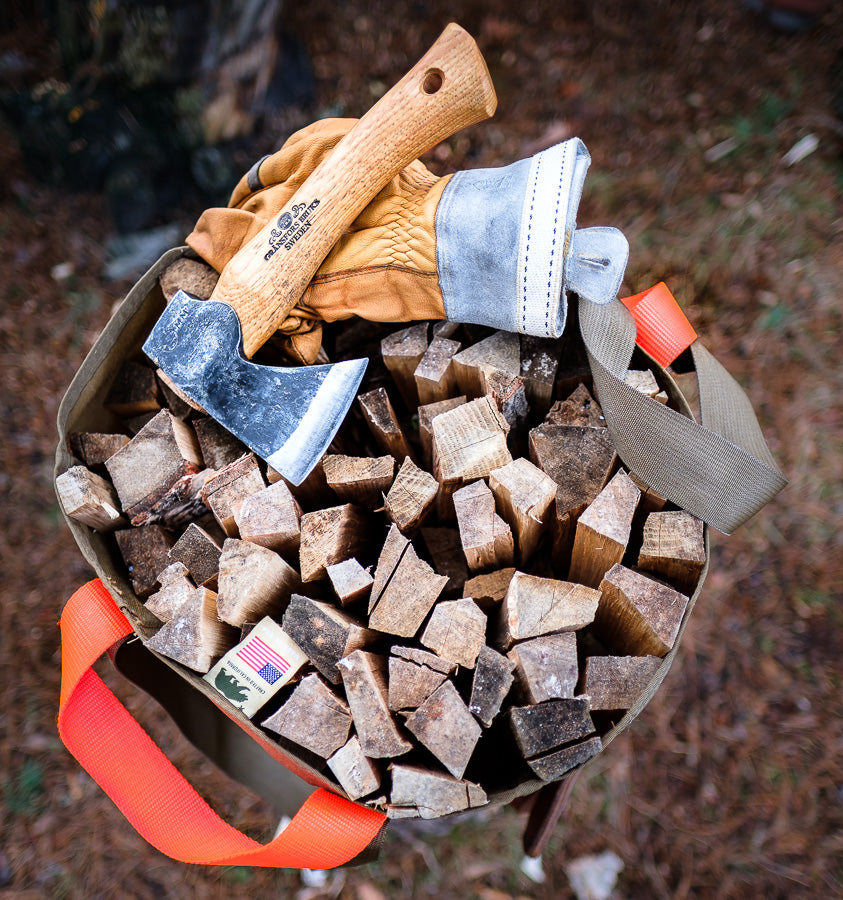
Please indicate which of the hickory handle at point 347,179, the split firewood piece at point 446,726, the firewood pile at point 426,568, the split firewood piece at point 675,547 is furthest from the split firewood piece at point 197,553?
the split firewood piece at point 675,547

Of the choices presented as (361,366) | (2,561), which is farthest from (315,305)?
(2,561)

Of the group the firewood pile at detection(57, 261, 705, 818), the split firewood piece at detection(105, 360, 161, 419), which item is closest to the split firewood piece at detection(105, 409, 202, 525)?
the firewood pile at detection(57, 261, 705, 818)

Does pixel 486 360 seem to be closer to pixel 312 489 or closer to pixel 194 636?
pixel 312 489

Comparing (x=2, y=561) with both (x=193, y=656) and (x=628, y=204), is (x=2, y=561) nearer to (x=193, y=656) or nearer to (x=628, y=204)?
(x=193, y=656)

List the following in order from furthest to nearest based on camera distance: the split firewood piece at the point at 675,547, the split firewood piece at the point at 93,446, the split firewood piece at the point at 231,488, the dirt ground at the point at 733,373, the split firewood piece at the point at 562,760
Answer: the dirt ground at the point at 733,373 < the split firewood piece at the point at 93,446 < the split firewood piece at the point at 231,488 < the split firewood piece at the point at 675,547 < the split firewood piece at the point at 562,760

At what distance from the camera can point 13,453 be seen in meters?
2.16

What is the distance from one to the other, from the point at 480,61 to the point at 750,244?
142cm

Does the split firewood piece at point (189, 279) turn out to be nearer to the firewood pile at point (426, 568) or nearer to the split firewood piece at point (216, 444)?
the firewood pile at point (426, 568)

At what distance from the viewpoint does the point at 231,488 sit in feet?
4.09

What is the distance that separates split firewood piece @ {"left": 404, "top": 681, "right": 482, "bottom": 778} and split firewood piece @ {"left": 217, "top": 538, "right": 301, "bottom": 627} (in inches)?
13.4

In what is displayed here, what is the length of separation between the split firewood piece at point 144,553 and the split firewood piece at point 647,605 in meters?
0.84

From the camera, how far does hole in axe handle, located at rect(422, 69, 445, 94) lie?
1.15 m

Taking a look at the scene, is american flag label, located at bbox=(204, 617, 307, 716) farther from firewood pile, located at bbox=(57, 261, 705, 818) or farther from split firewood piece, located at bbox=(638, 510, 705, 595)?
split firewood piece, located at bbox=(638, 510, 705, 595)

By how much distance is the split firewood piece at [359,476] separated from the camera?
1206mm
